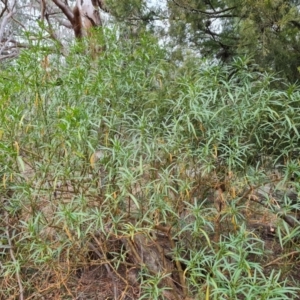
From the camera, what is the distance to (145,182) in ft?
6.07

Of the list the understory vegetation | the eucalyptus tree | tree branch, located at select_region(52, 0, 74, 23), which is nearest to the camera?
the understory vegetation

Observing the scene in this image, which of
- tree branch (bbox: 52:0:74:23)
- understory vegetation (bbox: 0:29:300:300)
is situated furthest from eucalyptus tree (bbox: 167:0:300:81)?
tree branch (bbox: 52:0:74:23)

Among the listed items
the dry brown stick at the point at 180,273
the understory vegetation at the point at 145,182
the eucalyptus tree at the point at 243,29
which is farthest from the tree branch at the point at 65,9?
the dry brown stick at the point at 180,273

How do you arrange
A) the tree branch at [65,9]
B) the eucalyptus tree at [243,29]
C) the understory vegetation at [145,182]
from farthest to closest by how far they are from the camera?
the tree branch at [65,9] → the eucalyptus tree at [243,29] → the understory vegetation at [145,182]

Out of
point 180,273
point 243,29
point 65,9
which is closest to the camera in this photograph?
point 180,273

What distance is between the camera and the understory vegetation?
5.50ft

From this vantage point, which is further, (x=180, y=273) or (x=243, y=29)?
(x=243, y=29)

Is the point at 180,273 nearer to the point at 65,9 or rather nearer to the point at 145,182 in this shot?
the point at 145,182

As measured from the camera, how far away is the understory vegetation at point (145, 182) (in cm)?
168

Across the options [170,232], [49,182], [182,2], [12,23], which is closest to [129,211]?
[170,232]

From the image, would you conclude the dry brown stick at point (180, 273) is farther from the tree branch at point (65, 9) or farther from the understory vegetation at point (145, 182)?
the tree branch at point (65, 9)

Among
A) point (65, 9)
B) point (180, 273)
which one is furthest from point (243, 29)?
point (65, 9)

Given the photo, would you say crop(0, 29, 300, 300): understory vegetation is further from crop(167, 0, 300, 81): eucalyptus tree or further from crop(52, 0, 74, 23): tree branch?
crop(52, 0, 74, 23): tree branch

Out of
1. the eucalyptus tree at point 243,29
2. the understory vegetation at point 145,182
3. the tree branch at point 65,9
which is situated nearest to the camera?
the understory vegetation at point 145,182
